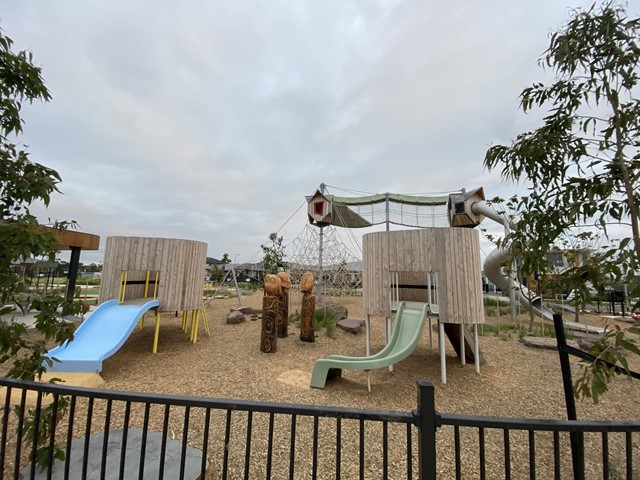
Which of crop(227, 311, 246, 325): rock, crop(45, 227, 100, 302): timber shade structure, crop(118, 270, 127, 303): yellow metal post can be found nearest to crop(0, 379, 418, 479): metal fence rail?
crop(118, 270, 127, 303): yellow metal post

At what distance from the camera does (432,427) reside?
4.73 feet

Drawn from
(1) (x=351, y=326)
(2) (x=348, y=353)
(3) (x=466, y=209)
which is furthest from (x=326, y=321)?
(3) (x=466, y=209)

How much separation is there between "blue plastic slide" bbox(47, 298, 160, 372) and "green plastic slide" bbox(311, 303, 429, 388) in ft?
12.3

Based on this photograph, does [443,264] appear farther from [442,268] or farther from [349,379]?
[349,379]

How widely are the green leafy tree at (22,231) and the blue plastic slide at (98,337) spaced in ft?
11.0

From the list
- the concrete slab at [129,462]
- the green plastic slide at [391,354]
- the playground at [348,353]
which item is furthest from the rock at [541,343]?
the concrete slab at [129,462]

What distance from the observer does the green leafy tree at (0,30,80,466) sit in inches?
71.3

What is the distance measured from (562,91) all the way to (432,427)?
2.31 metres

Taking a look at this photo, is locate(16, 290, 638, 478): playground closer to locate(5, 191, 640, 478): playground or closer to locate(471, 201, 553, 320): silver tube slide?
locate(5, 191, 640, 478): playground

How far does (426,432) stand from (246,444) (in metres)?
1.11

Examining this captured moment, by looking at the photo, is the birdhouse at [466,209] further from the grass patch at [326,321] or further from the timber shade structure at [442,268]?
the timber shade structure at [442,268]

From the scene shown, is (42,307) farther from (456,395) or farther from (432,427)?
(456,395)

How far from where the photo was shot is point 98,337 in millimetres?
5957

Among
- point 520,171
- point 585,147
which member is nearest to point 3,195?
point 520,171
